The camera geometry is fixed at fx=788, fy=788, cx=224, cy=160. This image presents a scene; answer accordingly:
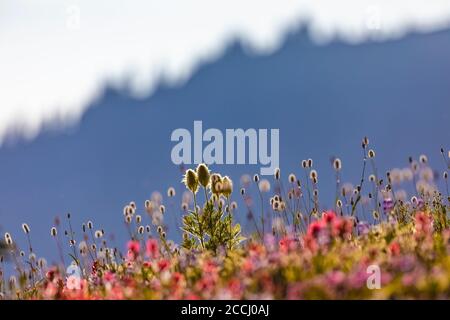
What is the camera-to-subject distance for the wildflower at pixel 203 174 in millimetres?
6375

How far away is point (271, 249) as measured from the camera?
491 cm

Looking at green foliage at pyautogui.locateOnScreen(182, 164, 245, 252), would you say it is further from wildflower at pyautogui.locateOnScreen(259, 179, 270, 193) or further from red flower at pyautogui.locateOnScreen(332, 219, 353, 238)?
red flower at pyautogui.locateOnScreen(332, 219, 353, 238)

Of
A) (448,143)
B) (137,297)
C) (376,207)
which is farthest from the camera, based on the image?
(376,207)

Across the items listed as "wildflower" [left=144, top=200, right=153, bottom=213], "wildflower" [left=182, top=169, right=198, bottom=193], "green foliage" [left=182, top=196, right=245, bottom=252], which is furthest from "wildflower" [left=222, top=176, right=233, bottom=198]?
"wildflower" [left=144, top=200, right=153, bottom=213]

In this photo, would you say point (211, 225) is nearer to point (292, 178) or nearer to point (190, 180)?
point (190, 180)

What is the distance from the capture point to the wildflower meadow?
3928 millimetres

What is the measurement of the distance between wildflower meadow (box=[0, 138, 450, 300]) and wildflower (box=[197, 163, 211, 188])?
11 mm

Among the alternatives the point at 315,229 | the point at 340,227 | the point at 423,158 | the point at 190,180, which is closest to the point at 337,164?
the point at 423,158

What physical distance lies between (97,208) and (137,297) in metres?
98.7

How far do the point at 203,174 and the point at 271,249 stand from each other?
1605 millimetres

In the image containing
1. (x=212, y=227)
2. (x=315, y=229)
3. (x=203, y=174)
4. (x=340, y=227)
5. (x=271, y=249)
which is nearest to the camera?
(x=315, y=229)
